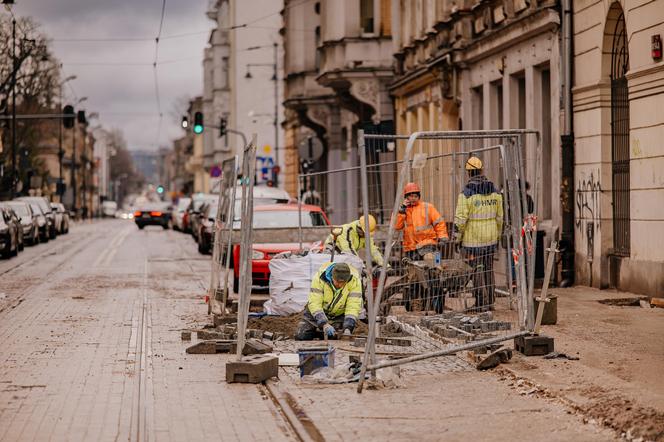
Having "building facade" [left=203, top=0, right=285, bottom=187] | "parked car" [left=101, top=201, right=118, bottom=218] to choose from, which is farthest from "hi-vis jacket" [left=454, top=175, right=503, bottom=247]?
"parked car" [left=101, top=201, right=118, bottom=218]

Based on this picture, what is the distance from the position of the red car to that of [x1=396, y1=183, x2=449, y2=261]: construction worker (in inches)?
128

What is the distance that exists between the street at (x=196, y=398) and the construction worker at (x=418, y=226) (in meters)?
2.59

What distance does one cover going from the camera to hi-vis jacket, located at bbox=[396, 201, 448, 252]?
51.4ft

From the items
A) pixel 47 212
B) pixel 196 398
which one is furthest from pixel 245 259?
pixel 47 212

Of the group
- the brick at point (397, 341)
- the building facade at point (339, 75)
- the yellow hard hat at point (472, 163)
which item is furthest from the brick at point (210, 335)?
the building facade at point (339, 75)

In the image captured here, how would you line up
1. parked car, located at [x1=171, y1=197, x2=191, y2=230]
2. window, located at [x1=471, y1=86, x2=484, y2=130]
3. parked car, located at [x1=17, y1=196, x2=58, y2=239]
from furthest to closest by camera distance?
Answer: parked car, located at [x1=171, y1=197, x2=191, y2=230]
parked car, located at [x1=17, y1=196, x2=58, y2=239]
window, located at [x1=471, y1=86, x2=484, y2=130]

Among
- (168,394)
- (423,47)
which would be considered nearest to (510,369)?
(168,394)

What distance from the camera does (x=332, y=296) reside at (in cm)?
1423

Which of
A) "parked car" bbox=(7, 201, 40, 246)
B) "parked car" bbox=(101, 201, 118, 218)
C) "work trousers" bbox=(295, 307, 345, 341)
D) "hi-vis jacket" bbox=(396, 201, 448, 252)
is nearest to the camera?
"work trousers" bbox=(295, 307, 345, 341)

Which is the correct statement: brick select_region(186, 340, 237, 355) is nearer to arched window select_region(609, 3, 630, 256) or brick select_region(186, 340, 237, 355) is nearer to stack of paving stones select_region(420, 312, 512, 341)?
stack of paving stones select_region(420, 312, 512, 341)

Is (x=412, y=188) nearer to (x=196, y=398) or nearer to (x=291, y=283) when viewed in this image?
(x=291, y=283)

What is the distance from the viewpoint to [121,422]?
369 inches

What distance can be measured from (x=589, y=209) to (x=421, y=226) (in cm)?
611

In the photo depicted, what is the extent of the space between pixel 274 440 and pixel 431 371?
133 inches
